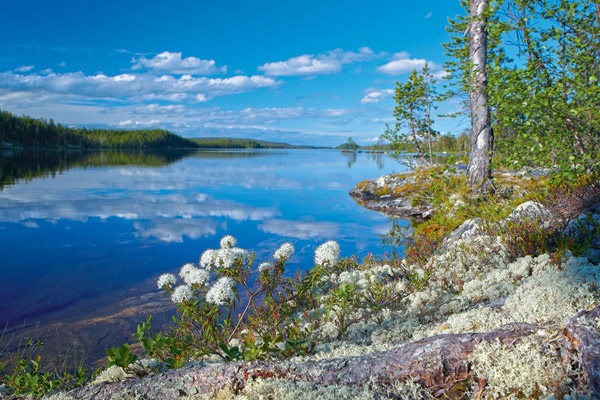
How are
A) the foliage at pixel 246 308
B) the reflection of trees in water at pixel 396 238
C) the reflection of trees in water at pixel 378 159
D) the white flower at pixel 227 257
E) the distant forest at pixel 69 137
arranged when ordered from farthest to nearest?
the distant forest at pixel 69 137, the reflection of trees in water at pixel 378 159, the reflection of trees in water at pixel 396 238, the white flower at pixel 227 257, the foliage at pixel 246 308

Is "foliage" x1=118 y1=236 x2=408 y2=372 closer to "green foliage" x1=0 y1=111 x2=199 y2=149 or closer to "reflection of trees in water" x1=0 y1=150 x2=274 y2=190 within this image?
"reflection of trees in water" x1=0 y1=150 x2=274 y2=190

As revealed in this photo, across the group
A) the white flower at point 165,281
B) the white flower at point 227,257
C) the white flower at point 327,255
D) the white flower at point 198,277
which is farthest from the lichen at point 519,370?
the white flower at point 165,281

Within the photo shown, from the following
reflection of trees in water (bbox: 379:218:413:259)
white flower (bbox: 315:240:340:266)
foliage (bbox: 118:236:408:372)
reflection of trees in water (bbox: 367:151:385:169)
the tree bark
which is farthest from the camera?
reflection of trees in water (bbox: 367:151:385:169)

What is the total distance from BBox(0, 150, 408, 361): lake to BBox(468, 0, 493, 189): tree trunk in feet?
12.7

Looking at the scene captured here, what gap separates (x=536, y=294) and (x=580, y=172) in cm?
483

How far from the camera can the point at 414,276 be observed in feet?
18.0

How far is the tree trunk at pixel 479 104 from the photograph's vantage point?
1046 centimetres

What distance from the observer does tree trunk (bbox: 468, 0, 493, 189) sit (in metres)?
10.5

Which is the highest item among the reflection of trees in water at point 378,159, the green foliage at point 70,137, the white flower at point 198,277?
the green foliage at point 70,137

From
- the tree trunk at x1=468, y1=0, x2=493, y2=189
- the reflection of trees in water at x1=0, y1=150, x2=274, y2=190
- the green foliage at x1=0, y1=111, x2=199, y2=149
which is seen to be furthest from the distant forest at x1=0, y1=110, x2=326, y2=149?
the tree trunk at x1=468, y1=0, x2=493, y2=189

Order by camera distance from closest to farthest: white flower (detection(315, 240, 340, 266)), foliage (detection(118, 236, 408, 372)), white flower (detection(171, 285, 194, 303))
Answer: foliage (detection(118, 236, 408, 372)) → white flower (detection(171, 285, 194, 303)) → white flower (detection(315, 240, 340, 266))

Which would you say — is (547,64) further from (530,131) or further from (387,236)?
(387,236)

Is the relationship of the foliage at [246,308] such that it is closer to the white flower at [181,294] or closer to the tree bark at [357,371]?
the white flower at [181,294]

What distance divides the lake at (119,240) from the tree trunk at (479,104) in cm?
387
